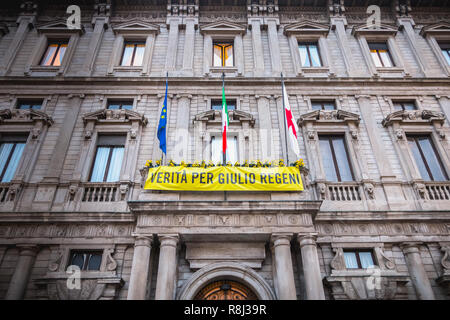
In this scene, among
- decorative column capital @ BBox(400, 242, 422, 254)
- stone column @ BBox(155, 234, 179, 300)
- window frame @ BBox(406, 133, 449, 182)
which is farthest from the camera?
window frame @ BBox(406, 133, 449, 182)

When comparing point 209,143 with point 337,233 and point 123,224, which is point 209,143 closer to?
point 123,224

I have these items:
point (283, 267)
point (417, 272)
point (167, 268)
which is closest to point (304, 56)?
point (417, 272)

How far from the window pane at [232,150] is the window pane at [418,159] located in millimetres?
7668

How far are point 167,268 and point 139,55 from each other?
1167 centimetres

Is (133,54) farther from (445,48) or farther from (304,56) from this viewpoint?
(445,48)

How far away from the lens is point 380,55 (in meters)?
15.8

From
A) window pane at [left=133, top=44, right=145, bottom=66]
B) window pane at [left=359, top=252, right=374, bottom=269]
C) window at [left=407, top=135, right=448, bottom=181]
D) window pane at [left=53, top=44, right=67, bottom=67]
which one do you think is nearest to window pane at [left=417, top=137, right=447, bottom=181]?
window at [left=407, top=135, right=448, bottom=181]

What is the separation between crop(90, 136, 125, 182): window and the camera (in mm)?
11789

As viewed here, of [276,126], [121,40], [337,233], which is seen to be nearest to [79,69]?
[121,40]

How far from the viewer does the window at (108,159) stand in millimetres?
11789

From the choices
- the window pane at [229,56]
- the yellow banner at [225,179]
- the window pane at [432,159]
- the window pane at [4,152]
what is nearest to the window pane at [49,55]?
the window pane at [4,152]

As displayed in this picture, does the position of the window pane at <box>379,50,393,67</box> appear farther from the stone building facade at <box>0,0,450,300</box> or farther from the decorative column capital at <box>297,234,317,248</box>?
the decorative column capital at <box>297,234,317,248</box>

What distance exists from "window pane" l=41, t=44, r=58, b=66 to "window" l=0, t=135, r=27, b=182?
15.3 ft
